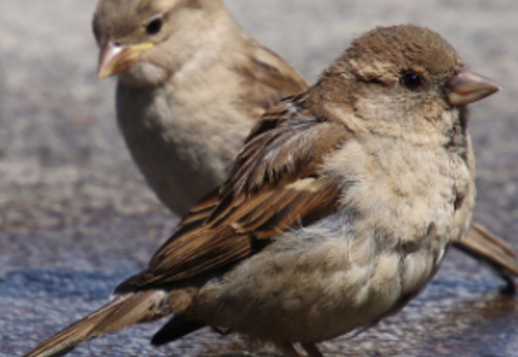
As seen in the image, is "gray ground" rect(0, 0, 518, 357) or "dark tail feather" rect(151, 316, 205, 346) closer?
"dark tail feather" rect(151, 316, 205, 346)

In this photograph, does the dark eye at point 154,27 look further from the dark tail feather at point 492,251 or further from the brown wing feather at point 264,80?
the dark tail feather at point 492,251

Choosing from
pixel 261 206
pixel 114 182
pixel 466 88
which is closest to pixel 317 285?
pixel 261 206

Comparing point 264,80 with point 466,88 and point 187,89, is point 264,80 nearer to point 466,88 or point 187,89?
point 187,89

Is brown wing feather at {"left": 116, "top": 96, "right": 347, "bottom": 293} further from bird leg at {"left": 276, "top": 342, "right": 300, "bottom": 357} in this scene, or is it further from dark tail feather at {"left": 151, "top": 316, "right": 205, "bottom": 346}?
bird leg at {"left": 276, "top": 342, "right": 300, "bottom": 357}

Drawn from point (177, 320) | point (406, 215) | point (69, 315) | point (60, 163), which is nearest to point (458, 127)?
point (406, 215)

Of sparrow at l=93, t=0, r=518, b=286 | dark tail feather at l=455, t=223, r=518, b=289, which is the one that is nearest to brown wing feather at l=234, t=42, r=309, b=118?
sparrow at l=93, t=0, r=518, b=286

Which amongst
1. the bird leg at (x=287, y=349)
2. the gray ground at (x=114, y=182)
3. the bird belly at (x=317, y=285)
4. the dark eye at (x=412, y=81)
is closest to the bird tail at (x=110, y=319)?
the bird belly at (x=317, y=285)

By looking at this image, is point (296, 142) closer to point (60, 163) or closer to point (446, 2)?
point (60, 163)
